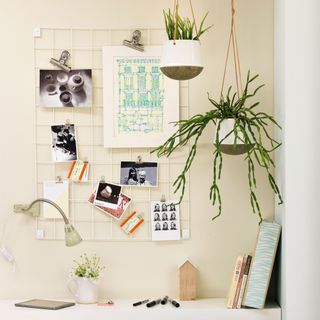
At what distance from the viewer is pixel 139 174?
12.0 feet

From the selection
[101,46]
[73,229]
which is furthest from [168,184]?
[101,46]

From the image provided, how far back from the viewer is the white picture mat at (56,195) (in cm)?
366

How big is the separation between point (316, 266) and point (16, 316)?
1368 millimetres

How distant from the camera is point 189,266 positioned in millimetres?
3572

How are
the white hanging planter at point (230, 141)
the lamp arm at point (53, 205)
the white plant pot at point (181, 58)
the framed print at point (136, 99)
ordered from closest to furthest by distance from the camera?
the white plant pot at point (181, 58)
the white hanging planter at point (230, 141)
the lamp arm at point (53, 205)
the framed print at point (136, 99)

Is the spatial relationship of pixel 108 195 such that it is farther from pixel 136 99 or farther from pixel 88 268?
pixel 136 99

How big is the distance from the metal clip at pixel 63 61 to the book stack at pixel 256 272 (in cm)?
119

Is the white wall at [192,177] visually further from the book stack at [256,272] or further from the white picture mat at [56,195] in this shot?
the book stack at [256,272]

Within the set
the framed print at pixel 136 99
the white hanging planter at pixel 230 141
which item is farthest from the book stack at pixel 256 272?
the framed print at pixel 136 99

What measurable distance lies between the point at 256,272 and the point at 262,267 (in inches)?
1.4

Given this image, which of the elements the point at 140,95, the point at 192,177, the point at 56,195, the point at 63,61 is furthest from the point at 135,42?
the point at 56,195

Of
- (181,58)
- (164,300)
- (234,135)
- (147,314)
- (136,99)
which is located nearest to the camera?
(181,58)

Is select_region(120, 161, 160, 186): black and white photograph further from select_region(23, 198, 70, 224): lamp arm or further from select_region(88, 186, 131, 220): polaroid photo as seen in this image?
select_region(23, 198, 70, 224): lamp arm

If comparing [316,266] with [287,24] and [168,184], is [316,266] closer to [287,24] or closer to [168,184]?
[168,184]
